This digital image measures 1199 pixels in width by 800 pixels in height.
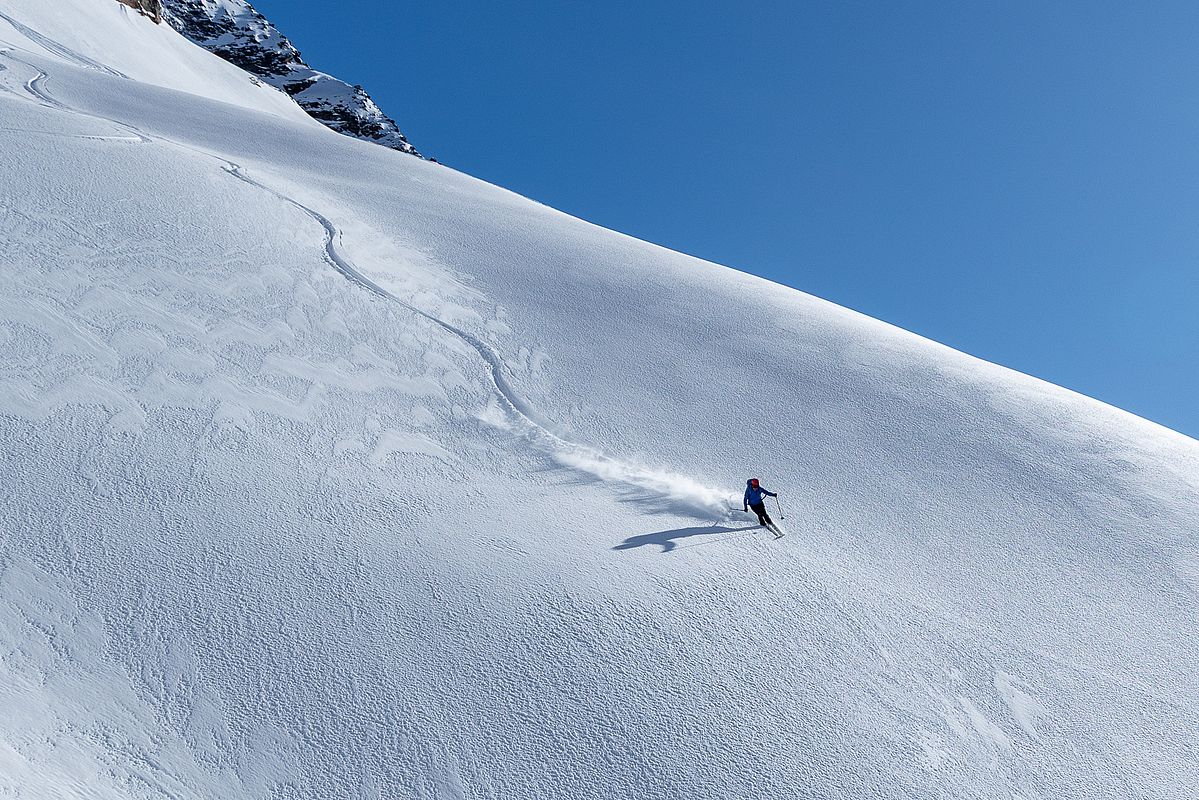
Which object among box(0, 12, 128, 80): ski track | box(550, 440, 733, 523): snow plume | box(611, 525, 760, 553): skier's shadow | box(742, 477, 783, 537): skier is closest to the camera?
box(611, 525, 760, 553): skier's shadow

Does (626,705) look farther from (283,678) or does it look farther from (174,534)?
(174,534)

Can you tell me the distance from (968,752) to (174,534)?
248 inches

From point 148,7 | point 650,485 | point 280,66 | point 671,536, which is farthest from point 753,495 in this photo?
point 280,66

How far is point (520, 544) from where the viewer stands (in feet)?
22.3

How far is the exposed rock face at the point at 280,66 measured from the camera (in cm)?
9188

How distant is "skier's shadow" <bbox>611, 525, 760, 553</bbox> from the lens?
23.4ft

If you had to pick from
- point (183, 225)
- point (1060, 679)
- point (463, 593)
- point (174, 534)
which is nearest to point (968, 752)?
point (1060, 679)

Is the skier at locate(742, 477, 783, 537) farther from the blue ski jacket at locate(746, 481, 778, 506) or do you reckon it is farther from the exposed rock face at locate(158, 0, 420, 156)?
the exposed rock face at locate(158, 0, 420, 156)

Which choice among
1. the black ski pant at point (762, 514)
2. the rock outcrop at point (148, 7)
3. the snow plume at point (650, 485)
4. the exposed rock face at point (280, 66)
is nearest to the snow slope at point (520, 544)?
the snow plume at point (650, 485)

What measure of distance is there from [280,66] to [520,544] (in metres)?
107

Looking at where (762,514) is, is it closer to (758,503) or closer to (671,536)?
(758,503)

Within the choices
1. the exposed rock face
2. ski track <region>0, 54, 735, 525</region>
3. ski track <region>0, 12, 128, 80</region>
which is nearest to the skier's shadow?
ski track <region>0, 54, 735, 525</region>

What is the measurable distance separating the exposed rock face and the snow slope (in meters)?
85.8

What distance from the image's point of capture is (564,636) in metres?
5.81
